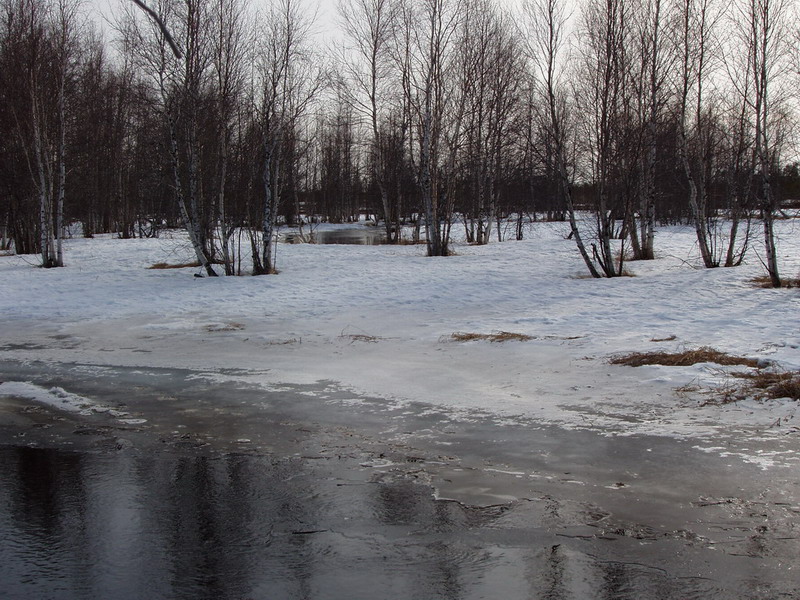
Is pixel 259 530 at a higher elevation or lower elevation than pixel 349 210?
lower

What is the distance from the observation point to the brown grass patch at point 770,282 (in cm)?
1393

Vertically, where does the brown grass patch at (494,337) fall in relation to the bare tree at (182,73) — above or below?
below

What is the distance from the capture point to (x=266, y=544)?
365cm

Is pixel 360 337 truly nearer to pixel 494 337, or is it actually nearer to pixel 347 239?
pixel 494 337

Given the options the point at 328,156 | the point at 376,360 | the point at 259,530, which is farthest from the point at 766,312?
the point at 328,156

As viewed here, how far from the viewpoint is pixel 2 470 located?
483 centimetres

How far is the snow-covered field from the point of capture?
6723 millimetres

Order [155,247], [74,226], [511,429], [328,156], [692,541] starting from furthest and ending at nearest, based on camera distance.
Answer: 1. [328,156]
2. [74,226]
3. [155,247]
4. [511,429]
5. [692,541]

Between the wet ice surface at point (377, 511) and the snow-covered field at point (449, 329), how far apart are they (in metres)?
0.89

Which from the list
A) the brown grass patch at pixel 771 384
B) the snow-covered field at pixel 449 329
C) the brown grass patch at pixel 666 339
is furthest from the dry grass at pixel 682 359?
the brown grass patch at pixel 666 339

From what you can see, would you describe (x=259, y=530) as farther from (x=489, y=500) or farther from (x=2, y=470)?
(x=2, y=470)

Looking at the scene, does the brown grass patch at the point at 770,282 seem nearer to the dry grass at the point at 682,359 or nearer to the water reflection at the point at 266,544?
the dry grass at the point at 682,359

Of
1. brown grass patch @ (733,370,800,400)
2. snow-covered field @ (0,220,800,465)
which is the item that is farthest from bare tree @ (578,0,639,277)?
brown grass patch @ (733,370,800,400)

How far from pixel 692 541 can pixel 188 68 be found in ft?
55.5
